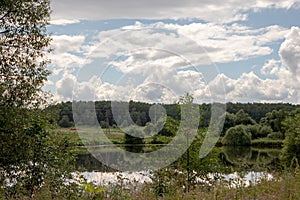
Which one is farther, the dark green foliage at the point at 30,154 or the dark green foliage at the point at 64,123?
the dark green foliage at the point at 64,123

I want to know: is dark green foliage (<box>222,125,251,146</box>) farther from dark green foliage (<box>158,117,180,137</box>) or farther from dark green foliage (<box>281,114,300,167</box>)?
dark green foliage (<box>158,117,180,137</box>)

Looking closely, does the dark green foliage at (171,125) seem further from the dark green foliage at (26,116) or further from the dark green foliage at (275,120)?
the dark green foliage at (275,120)

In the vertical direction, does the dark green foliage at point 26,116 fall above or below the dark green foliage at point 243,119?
above

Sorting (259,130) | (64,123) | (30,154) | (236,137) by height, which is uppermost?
(64,123)

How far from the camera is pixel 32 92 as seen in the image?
1445cm

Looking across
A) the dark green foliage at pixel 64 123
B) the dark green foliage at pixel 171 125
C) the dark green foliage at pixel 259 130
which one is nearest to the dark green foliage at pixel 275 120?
the dark green foliage at pixel 259 130

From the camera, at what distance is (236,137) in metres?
68.9

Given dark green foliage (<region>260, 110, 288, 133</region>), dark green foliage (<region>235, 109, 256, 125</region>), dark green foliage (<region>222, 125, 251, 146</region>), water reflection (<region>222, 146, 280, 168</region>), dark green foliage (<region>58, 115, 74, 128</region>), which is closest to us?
water reflection (<region>222, 146, 280, 168</region>)

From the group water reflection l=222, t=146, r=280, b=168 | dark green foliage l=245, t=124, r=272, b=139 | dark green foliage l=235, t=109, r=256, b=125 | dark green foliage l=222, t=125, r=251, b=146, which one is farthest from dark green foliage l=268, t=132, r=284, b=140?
water reflection l=222, t=146, r=280, b=168

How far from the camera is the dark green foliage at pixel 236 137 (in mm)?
67438

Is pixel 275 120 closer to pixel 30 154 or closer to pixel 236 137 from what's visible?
pixel 236 137

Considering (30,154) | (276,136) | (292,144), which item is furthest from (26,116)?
(276,136)

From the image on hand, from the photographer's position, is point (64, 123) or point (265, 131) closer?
point (64, 123)

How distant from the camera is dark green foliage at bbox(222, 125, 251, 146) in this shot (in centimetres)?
6744
